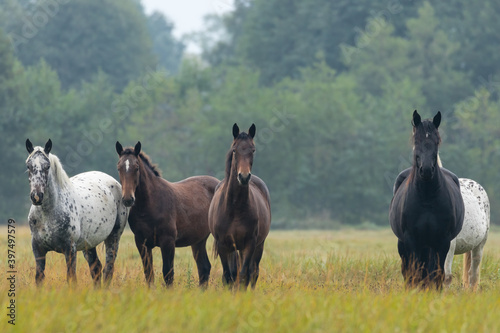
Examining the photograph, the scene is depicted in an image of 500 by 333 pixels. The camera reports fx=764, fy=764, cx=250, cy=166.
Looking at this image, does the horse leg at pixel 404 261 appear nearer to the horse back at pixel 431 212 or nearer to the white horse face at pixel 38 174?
the horse back at pixel 431 212

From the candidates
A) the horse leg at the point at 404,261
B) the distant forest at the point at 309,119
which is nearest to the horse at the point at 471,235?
the horse leg at the point at 404,261

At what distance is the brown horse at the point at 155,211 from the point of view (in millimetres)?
10922

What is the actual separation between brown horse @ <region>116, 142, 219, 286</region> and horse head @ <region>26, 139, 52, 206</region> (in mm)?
1134

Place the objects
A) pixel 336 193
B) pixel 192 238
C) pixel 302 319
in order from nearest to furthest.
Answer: pixel 302 319 < pixel 192 238 < pixel 336 193

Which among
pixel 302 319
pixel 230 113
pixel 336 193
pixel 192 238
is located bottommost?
pixel 302 319

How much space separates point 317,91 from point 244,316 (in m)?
40.1

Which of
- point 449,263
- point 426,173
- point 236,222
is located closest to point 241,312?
point 236,222

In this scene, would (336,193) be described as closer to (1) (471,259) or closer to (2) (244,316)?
(1) (471,259)

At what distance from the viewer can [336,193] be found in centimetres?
4391

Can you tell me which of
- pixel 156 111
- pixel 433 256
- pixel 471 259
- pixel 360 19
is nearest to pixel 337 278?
pixel 471 259

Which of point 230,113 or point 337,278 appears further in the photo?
point 230,113

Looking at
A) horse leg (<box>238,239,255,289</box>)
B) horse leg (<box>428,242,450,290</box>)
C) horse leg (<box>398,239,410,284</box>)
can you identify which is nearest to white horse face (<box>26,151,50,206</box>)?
horse leg (<box>238,239,255,289</box>)

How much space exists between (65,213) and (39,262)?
732 mm

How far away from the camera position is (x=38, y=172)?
988 cm
